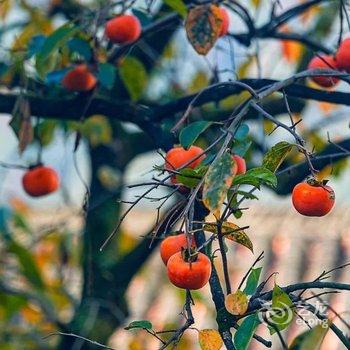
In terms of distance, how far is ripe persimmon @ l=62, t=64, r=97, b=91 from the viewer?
209 centimetres

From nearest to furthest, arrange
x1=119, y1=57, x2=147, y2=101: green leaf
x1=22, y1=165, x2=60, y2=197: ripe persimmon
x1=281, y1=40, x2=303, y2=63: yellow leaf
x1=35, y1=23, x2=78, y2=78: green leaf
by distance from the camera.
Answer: x1=35, y1=23, x2=78, y2=78: green leaf
x1=22, y1=165, x2=60, y2=197: ripe persimmon
x1=119, y1=57, x2=147, y2=101: green leaf
x1=281, y1=40, x2=303, y2=63: yellow leaf

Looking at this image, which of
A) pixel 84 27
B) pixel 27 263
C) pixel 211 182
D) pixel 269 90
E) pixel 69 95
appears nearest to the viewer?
pixel 211 182

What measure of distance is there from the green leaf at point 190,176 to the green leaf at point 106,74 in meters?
0.78

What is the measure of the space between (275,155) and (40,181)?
0.93 m

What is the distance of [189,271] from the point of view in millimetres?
1256

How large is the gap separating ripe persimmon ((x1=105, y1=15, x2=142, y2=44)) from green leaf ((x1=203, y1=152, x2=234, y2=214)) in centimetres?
75

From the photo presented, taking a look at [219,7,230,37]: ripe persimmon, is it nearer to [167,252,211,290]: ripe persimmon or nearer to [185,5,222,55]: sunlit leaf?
[185,5,222,55]: sunlit leaf

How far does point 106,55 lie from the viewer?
224 centimetres

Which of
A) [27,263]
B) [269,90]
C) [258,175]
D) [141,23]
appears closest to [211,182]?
[258,175]

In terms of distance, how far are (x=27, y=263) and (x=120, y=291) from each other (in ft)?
1.84

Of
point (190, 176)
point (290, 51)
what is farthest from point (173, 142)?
point (290, 51)

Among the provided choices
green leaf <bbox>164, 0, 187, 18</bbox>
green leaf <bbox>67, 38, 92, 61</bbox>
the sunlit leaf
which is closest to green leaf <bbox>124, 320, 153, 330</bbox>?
the sunlit leaf

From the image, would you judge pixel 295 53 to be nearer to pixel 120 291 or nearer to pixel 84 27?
pixel 120 291

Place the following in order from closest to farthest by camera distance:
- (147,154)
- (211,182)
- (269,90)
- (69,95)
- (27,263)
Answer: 1. (211,182)
2. (269,90)
3. (69,95)
4. (27,263)
5. (147,154)
